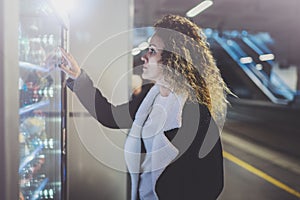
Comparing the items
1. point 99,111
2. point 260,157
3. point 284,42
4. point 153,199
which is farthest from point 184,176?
point 260,157

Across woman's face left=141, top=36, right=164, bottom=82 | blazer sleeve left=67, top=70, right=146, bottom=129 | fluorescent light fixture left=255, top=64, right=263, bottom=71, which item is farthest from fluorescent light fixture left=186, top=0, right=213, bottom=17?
fluorescent light fixture left=255, top=64, right=263, bottom=71

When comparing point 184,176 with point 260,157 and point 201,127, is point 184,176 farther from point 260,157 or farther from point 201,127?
point 260,157

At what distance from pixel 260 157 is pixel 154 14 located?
2.04 metres

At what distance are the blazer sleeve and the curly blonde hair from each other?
31 centimetres

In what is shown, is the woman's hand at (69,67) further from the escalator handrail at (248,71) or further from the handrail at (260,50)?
the handrail at (260,50)

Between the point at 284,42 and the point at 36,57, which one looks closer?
the point at 36,57

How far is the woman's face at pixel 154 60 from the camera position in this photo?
187 centimetres

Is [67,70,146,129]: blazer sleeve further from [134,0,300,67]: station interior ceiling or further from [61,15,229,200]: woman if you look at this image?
[134,0,300,67]: station interior ceiling

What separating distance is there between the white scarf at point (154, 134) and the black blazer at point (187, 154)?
0.03 m

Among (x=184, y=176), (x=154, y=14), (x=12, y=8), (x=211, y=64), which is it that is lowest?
(x=184, y=176)

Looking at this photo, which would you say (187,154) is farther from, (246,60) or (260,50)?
(246,60)

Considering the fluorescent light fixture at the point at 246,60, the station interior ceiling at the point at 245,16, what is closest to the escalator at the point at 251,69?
the fluorescent light fixture at the point at 246,60

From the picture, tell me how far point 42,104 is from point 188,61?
2.66 ft

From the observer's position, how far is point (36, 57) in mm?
1652
